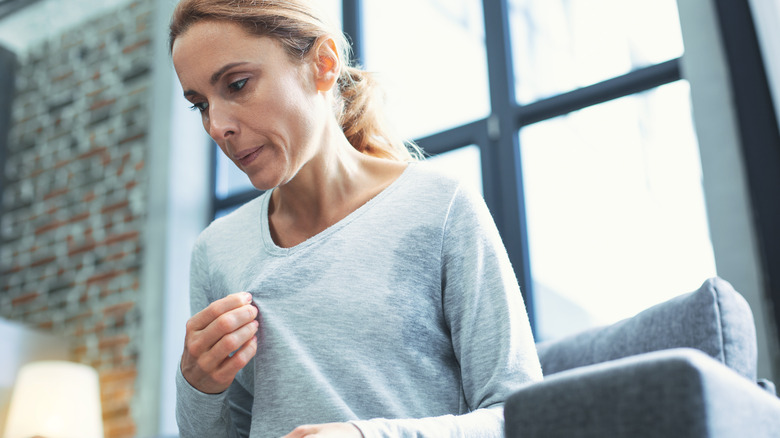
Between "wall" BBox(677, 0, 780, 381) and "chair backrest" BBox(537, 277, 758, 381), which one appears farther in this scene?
"wall" BBox(677, 0, 780, 381)

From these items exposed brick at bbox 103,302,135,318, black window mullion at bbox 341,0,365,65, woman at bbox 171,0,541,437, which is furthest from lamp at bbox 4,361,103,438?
woman at bbox 171,0,541,437

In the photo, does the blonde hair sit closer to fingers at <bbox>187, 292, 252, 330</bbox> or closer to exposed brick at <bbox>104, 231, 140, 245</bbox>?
fingers at <bbox>187, 292, 252, 330</bbox>

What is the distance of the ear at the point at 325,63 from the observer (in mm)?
1199

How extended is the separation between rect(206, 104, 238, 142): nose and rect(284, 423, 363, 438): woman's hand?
466mm

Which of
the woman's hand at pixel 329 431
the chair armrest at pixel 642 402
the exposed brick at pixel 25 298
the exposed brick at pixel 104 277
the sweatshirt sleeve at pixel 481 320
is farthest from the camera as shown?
the exposed brick at pixel 25 298

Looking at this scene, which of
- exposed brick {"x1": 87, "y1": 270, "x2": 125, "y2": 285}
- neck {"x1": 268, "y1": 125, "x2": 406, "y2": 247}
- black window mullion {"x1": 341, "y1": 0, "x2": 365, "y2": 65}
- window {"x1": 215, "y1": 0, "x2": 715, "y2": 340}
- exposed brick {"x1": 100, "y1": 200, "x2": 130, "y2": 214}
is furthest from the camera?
exposed brick {"x1": 100, "y1": 200, "x2": 130, "y2": 214}

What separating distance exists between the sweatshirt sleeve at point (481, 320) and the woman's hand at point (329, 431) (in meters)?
0.10

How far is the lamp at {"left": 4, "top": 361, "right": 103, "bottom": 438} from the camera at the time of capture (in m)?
3.33

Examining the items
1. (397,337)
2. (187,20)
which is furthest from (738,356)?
(187,20)

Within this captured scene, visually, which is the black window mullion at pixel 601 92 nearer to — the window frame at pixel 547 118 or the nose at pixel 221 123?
the window frame at pixel 547 118

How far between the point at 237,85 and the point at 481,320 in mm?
463

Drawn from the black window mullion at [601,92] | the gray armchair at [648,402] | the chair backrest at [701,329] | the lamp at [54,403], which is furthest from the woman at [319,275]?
the lamp at [54,403]

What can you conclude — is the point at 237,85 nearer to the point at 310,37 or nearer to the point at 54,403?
the point at 310,37

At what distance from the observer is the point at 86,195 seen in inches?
169
